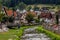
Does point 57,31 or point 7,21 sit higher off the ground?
point 57,31

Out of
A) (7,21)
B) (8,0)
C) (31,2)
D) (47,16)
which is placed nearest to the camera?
(7,21)

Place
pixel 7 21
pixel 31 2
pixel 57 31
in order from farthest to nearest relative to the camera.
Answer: pixel 31 2, pixel 7 21, pixel 57 31

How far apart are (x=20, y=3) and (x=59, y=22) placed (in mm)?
108251

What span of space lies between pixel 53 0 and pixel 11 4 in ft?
96.8

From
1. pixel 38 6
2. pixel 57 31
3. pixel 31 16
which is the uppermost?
pixel 57 31

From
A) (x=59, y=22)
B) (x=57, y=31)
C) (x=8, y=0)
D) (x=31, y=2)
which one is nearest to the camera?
(x=57, y=31)

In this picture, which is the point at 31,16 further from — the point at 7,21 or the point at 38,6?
the point at 38,6

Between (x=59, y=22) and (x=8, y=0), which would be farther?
(x=8, y=0)

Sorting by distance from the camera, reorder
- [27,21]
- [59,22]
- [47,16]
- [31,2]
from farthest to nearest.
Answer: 1. [31,2]
2. [47,16]
3. [27,21]
4. [59,22]

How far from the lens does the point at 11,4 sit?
584 feet

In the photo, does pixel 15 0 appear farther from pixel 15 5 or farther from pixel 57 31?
pixel 57 31

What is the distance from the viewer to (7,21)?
8900 cm

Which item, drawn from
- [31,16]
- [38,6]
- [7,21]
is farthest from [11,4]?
[7,21]

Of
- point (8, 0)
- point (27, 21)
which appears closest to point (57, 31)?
point (27, 21)
